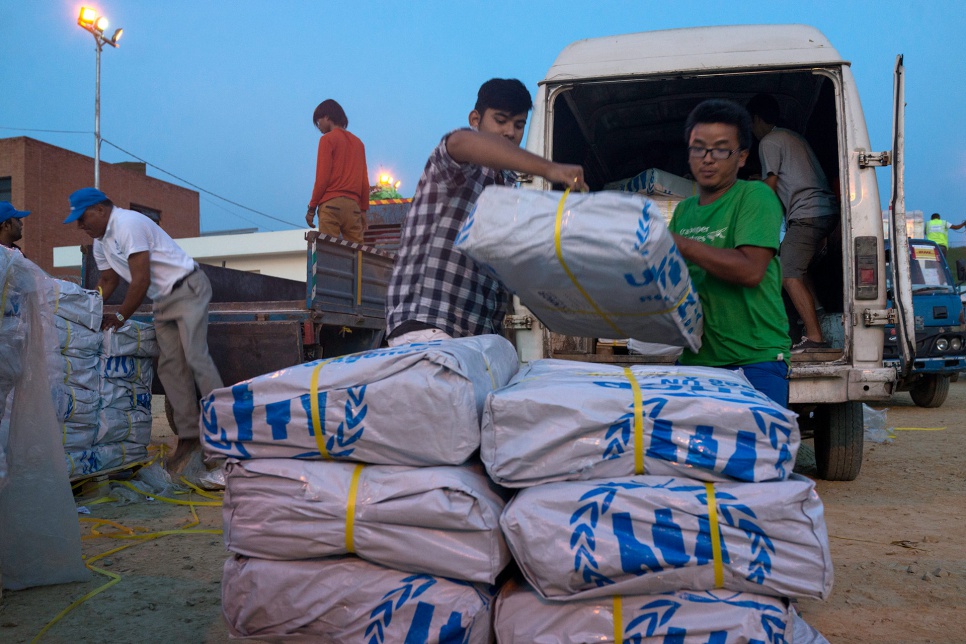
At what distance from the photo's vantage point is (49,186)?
83.5 feet

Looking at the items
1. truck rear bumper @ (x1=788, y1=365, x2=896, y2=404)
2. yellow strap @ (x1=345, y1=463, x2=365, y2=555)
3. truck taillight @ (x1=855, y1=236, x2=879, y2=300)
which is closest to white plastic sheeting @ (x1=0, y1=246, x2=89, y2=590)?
yellow strap @ (x1=345, y1=463, x2=365, y2=555)

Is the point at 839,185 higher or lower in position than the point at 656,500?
higher

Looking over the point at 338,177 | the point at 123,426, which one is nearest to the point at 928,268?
the point at 338,177

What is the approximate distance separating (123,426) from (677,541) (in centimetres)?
443

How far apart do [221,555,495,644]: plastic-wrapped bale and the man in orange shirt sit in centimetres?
577

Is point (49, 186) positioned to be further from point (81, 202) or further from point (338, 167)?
point (81, 202)

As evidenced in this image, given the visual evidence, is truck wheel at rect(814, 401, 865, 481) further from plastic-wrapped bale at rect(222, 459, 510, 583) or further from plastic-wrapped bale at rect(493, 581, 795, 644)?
plastic-wrapped bale at rect(222, 459, 510, 583)

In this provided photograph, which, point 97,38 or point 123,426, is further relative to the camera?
point 97,38

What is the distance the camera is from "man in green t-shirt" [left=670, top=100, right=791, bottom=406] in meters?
2.20

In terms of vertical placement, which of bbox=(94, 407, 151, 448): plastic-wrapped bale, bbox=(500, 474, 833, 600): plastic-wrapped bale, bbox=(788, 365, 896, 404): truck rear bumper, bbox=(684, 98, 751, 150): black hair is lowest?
bbox=(94, 407, 151, 448): plastic-wrapped bale

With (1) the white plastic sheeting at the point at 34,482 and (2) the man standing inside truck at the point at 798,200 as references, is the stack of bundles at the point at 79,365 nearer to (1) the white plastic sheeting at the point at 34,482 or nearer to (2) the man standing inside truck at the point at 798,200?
(1) the white plastic sheeting at the point at 34,482

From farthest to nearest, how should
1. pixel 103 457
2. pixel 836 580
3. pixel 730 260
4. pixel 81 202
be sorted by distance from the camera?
pixel 81 202, pixel 103 457, pixel 836 580, pixel 730 260

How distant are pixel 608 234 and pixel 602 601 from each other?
903mm

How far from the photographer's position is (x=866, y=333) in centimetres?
416
